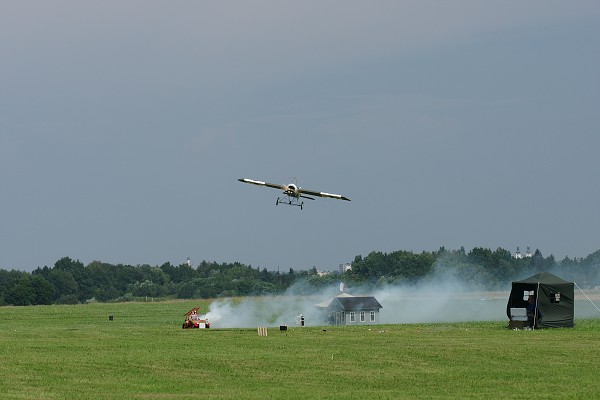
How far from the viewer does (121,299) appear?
6949 inches

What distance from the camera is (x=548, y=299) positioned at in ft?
188

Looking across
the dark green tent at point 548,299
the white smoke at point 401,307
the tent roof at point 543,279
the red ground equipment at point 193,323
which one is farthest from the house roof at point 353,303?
the tent roof at point 543,279

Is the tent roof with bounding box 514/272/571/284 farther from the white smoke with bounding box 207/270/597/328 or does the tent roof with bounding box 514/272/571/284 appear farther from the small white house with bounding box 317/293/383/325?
the small white house with bounding box 317/293/383/325

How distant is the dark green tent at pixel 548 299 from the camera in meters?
57.2

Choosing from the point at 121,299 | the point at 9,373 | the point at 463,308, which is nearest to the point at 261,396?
the point at 9,373

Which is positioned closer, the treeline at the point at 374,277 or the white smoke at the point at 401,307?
the white smoke at the point at 401,307

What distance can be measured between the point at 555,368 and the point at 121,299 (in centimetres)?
14618

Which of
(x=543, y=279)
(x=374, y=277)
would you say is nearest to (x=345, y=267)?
(x=374, y=277)

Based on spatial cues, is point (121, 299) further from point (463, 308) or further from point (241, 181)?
point (241, 181)

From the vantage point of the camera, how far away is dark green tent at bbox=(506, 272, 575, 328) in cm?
5719

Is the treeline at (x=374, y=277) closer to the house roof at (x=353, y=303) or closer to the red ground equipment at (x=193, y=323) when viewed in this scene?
the house roof at (x=353, y=303)

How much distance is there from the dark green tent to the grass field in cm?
260

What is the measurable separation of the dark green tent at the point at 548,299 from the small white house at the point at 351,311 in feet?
49.7

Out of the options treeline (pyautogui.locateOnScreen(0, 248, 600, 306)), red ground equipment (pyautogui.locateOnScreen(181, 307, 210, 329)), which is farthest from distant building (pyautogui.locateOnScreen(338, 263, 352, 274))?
red ground equipment (pyautogui.locateOnScreen(181, 307, 210, 329))
